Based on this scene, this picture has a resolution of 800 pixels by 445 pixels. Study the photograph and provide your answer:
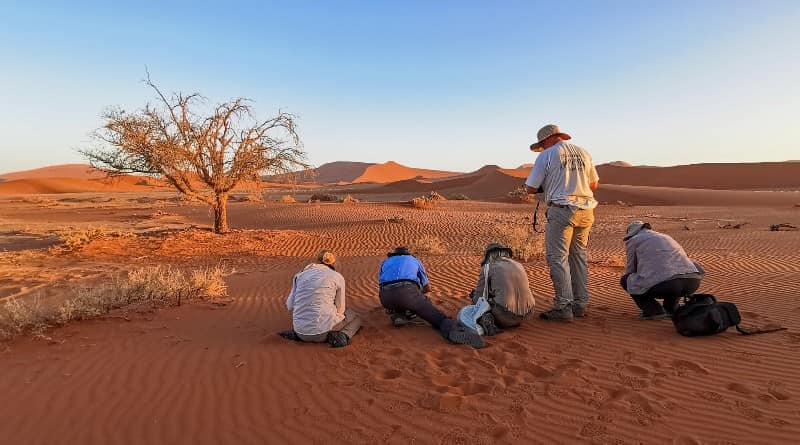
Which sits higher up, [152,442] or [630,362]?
[630,362]

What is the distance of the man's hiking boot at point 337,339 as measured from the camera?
15.7ft

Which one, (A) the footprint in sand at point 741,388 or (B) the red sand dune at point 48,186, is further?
(B) the red sand dune at point 48,186

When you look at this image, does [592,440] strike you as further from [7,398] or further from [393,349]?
[7,398]

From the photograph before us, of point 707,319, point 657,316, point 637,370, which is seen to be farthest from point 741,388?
point 657,316

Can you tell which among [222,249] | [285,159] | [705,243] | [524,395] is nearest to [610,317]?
[524,395]

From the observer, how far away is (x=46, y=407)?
12.1ft

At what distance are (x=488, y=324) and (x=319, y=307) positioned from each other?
1819 millimetres

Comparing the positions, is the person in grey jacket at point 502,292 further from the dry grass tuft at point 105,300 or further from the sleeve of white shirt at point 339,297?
the dry grass tuft at point 105,300

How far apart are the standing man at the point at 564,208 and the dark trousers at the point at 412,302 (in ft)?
4.35

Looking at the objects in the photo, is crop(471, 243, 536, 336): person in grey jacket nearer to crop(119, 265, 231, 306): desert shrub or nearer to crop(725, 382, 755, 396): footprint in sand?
crop(725, 382, 755, 396): footprint in sand

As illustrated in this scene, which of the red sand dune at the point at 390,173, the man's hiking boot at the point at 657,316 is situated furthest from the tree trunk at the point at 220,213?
the red sand dune at the point at 390,173

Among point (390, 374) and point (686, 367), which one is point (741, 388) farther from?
point (390, 374)

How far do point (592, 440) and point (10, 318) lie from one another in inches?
249

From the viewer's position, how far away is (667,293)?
4.96 meters
